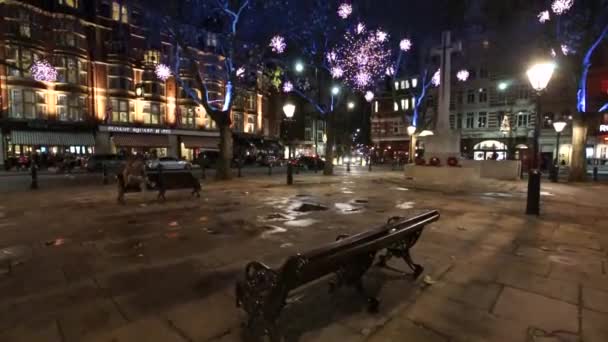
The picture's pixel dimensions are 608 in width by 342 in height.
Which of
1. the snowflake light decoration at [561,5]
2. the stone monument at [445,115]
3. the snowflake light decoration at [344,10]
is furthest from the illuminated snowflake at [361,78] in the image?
the snowflake light decoration at [561,5]

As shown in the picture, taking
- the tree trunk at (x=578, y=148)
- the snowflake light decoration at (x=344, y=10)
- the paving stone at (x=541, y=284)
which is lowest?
the paving stone at (x=541, y=284)

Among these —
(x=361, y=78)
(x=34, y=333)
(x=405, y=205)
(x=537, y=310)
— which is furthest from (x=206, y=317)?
(x=361, y=78)

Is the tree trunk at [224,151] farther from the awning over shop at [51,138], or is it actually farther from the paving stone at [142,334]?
the awning over shop at [51,138]

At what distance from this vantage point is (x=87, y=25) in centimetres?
2977

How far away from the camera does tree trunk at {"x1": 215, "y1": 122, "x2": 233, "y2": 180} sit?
16406 mm

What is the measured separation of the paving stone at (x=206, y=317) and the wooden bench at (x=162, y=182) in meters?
7.20

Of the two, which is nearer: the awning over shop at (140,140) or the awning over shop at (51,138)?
the awning over shop at (51,138)


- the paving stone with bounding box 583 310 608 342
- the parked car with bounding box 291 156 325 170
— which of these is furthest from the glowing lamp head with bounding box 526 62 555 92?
the parked car with bounding box 291 156 325 170

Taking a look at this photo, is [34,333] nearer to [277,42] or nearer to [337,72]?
[277,42]

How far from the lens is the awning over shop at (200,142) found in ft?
119

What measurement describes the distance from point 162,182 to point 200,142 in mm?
28541

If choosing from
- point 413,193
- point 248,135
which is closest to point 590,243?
point 413,193

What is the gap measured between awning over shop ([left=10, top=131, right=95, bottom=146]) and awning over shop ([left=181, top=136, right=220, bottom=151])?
343 inches

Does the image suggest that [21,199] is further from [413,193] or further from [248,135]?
[248,135]
